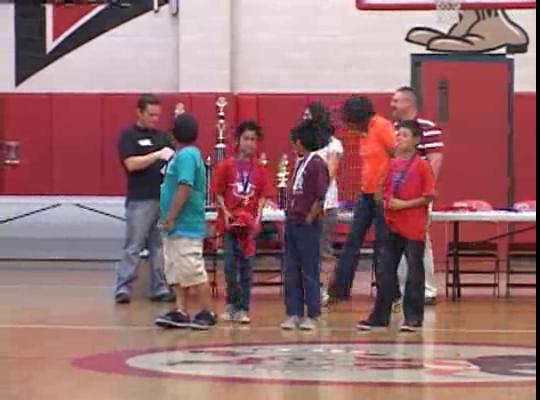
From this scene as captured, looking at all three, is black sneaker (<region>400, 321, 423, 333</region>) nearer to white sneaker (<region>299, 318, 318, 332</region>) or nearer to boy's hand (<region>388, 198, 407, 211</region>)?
white sneaker (<region>299, 318, 318, 332</region>)

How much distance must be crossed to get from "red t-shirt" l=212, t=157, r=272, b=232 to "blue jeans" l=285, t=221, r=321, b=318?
528mm

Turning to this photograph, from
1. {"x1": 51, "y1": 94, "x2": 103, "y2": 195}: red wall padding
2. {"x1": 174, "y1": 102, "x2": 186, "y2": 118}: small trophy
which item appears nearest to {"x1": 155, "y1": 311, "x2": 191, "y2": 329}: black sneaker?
{"x1": 174, "y1": 102, "x2": 186, "y2": 118}: small trophy

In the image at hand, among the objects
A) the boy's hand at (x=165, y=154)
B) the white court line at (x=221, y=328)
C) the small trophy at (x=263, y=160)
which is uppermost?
the boy's hand at (x=165, y=154)

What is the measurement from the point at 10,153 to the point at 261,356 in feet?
35.5

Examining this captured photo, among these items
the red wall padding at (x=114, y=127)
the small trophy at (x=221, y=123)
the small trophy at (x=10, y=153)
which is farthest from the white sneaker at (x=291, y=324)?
the small trophy at (x=10, y=153)

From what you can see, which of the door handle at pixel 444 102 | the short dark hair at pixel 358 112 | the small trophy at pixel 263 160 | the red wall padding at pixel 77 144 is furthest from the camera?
the red wall padding at pixel 77 144

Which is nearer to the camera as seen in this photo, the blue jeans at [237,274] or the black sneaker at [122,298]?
the blue jeans at [237,274]

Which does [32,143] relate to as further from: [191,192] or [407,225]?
[407,225]

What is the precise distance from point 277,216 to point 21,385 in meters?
5.54

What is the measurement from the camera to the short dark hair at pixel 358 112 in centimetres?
1369

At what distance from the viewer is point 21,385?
31.7ft

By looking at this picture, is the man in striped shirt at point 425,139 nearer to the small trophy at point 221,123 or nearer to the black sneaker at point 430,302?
the black sneaker at point 430,302

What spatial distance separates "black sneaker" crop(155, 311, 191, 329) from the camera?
12602mm

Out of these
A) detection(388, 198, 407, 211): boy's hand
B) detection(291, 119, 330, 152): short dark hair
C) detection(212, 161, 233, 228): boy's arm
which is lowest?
detection(388, 198, 407, 211): boy's hand
